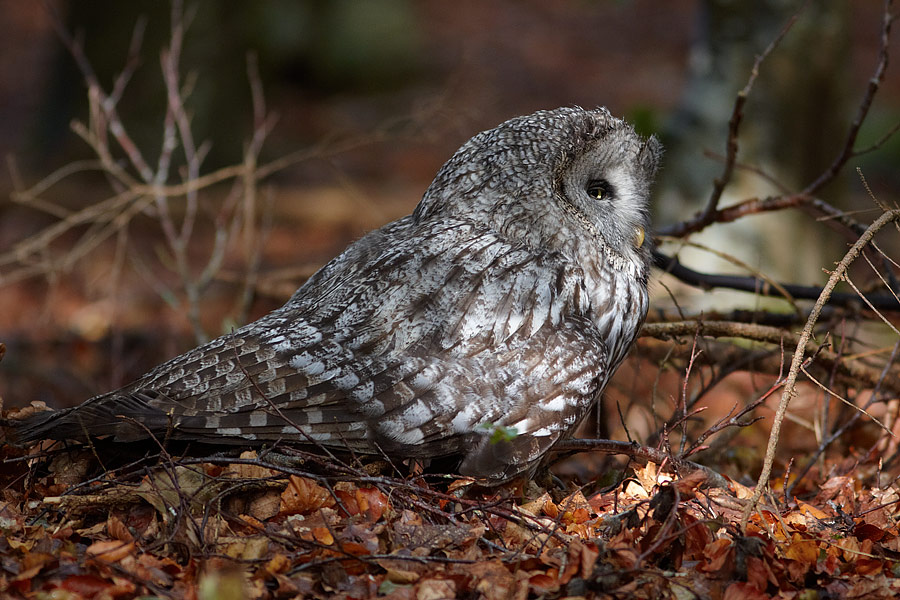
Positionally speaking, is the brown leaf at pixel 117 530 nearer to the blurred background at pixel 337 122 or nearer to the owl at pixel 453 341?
the owl at pixel 453 341

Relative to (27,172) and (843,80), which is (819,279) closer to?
(843,80)

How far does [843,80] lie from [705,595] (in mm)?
6005

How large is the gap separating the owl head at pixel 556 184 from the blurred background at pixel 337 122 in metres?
1.96

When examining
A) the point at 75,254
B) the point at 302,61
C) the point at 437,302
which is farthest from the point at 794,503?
the point at 302,61

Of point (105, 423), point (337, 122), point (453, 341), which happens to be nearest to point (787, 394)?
point (453, 341)

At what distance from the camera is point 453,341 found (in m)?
3.73

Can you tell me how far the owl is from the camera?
3.57 m

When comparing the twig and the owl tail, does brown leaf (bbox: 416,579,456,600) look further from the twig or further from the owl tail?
the owl tail

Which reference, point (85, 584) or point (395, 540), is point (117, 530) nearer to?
point (85, 584)

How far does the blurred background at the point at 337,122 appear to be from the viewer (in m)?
7.32

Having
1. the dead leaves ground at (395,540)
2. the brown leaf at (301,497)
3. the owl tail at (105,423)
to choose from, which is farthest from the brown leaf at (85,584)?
the brown leaf at (301,497)

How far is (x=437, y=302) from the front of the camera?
3.81m

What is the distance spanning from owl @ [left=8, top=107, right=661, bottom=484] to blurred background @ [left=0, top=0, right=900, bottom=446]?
84.7 inches

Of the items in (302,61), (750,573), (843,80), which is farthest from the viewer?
(302,61)
